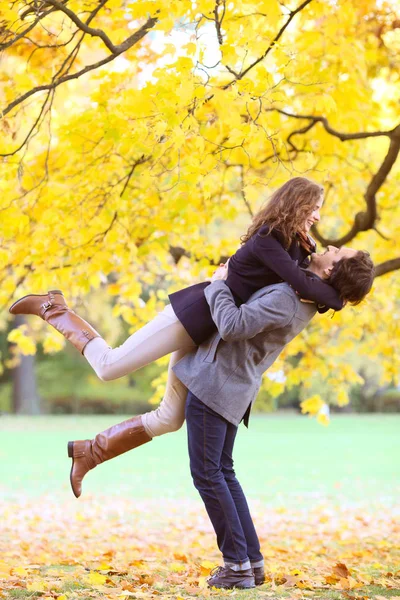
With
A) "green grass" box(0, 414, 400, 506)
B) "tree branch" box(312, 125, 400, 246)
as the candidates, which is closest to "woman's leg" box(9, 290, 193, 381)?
"tree branch" box(312, 125, 400, 246)

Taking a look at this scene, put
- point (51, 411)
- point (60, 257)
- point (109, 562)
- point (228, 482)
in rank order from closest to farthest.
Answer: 1. point (228, 482)
2. point (109, 562)
3. point (60, 257)
4. point (51, 411)

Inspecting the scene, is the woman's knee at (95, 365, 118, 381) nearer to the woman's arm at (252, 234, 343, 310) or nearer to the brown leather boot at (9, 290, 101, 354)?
the brown leather boot at (9, 290, 101, 354)

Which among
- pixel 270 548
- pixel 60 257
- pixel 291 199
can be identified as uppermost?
pixel 60 257

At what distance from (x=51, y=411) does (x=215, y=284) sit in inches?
1142

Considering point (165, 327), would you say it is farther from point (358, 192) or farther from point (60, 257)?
point (358, 192)

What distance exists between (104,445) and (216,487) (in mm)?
665

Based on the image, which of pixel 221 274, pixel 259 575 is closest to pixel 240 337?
pixel 221 274

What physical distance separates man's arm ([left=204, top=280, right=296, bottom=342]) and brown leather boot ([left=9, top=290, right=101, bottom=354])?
28.7 inches

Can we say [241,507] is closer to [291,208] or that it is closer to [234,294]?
[234,294]

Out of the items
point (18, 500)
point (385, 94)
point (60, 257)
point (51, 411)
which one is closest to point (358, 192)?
point (385, 94)

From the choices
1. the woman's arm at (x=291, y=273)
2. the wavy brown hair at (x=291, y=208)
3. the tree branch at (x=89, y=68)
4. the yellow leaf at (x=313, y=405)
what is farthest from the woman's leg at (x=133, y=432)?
the yellow leaf at (x=313, y=405)

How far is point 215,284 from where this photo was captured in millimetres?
3797

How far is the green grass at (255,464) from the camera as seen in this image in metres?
13.1

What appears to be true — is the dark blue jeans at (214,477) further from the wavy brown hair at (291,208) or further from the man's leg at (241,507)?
the wavy brown hair at (291,208)
